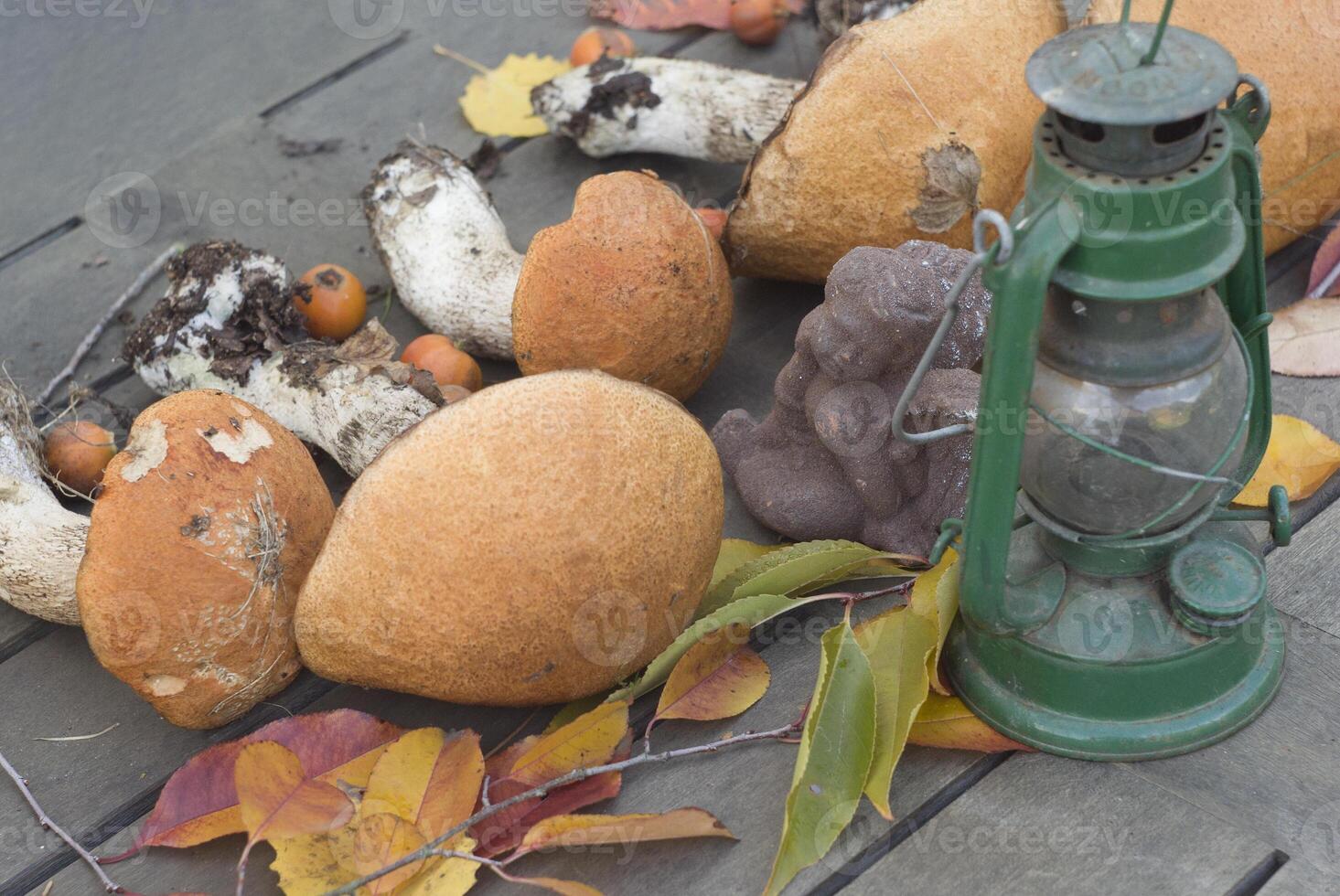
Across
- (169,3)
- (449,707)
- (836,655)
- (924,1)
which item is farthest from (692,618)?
(169,3)

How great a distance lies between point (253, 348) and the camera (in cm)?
213

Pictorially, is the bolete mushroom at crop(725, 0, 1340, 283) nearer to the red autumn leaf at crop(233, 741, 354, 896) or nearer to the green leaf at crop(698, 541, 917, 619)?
the green leaf at crop(698, 541, 917, 619)

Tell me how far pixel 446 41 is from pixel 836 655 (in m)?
2.10

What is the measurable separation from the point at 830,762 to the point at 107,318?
1690 millimetres

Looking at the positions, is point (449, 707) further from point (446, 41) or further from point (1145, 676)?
point (446, 41)

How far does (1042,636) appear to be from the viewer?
1.46 metres

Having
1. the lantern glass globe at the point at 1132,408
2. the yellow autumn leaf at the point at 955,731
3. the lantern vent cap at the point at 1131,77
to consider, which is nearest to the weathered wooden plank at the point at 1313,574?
the lantern glass globe at the point at 1132,408

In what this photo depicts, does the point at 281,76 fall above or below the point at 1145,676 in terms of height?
above

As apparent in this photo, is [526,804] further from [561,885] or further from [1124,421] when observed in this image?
[1124,421]

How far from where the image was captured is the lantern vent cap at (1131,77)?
1.12m

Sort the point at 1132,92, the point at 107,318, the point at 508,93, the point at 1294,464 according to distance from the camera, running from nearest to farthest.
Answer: the point at 1132,92 → the point at 1294,464 → the point at 107,318 → the point at 508,93

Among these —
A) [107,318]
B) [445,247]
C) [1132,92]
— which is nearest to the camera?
[1132,92]

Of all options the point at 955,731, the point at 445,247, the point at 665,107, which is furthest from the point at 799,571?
the point at 665,107

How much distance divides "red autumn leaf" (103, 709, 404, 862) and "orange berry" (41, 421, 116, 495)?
668 millimetres
